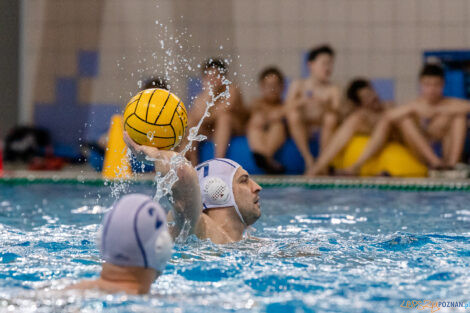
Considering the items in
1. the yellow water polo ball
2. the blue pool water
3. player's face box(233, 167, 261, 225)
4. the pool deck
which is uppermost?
the yellow water polo ball

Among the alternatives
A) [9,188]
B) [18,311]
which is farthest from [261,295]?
[9,188]

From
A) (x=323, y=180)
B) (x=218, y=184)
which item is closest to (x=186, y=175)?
(x=218, y=184)

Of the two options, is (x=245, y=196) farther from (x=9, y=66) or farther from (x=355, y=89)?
(x=9, y=66)

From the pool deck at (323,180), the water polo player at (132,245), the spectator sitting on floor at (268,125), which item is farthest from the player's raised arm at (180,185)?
the spectator sitting on floor at (268,125)

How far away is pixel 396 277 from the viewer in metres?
2.55

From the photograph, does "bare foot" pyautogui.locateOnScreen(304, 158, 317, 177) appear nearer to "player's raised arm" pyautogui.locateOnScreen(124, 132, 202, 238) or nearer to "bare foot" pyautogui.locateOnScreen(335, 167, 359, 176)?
"bare foot" pyautogui.locateOnScreen(335, 167, 359, 176)

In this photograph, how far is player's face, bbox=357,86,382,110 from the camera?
7.01 metres

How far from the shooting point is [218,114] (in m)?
6.98

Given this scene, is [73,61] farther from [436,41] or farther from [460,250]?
[460,250]

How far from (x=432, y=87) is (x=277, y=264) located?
14.6ft

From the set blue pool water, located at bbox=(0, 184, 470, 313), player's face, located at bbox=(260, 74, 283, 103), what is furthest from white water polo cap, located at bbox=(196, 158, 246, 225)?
player's face, located at bbox=(260, 74, 283, 103)

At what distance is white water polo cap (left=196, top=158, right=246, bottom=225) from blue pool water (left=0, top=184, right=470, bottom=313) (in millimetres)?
200

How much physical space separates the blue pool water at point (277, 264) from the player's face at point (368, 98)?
2.41 meters

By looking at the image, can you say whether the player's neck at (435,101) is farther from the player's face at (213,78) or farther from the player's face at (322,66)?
the player's face at (213,78)
